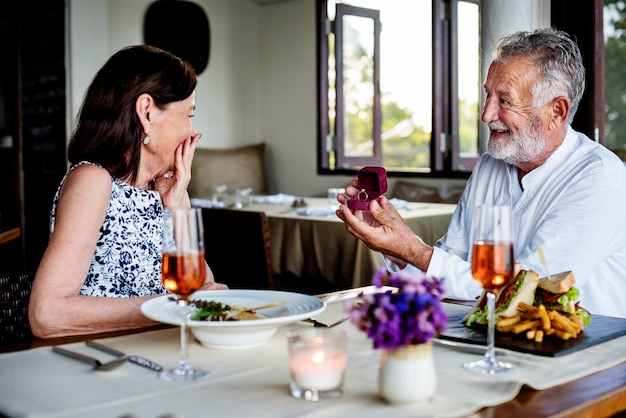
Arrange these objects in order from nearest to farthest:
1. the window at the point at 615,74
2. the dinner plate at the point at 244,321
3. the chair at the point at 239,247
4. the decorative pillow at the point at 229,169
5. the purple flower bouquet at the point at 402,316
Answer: the purple flower bouquet at the point at 402,316
the dinner plate at the point at 244,321
the chair at the point at 239,247
the window at the point at 615,74
the decorative pillow at the point at 229,169

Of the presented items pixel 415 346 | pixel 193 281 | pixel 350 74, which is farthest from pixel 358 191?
pixel 350 74

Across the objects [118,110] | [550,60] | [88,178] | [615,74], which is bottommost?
[88,178]

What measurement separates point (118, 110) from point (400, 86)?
16.4 feet

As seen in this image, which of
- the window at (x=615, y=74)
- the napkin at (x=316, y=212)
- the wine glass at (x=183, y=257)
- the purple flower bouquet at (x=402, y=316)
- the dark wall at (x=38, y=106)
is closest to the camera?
the purple flower bouquet at (x=402, y=316)

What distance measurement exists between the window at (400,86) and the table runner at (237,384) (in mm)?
4529

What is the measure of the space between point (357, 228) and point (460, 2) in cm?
447

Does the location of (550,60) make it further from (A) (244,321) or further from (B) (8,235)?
(B) (8,235)

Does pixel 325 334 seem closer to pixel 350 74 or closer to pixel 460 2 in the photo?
pixel 460 2

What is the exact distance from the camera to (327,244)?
3844 mm

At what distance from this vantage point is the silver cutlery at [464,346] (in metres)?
1.29

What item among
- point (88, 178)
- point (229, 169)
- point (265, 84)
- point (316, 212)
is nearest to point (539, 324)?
point (88, 178)

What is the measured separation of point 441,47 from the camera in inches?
239

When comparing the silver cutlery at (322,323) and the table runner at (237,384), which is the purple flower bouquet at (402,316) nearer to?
the table runner at (237,384)

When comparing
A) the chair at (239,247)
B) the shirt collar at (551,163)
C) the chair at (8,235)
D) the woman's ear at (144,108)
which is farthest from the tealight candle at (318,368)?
the chair at (8,235)
